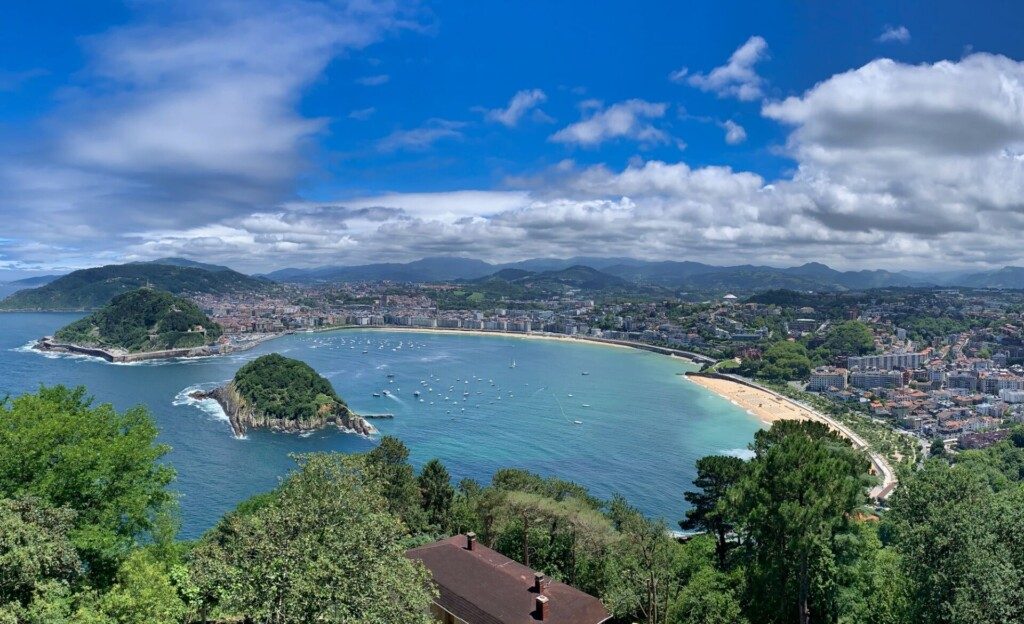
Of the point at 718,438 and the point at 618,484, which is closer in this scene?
the point at 618,484

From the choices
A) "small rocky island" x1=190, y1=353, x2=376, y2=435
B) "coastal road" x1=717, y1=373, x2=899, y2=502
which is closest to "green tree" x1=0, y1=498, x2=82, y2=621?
"coastal road" x1=717, y1=373, x2=899, y2=502

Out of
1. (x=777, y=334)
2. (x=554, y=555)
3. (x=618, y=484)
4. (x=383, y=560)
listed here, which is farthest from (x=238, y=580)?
(x=777, y=334)

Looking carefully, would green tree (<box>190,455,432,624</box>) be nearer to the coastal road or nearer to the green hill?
the coastal road

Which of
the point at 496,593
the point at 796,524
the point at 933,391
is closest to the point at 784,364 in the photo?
the point at 933,391

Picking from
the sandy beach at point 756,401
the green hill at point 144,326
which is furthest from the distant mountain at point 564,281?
the sandy beach at point 756,401

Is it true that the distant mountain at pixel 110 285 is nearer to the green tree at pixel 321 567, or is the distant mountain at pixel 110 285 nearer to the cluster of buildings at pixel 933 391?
the cluster of buildings at pixel 933 391

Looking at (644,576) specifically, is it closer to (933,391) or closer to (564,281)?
(933,391)

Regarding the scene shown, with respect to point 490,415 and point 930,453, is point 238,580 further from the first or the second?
point 930,453
